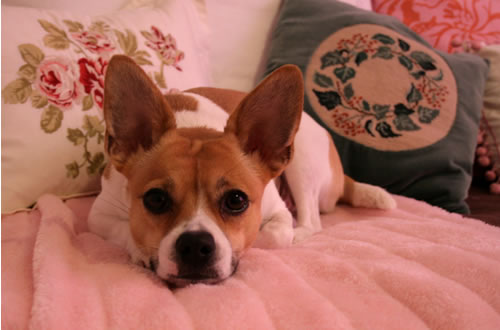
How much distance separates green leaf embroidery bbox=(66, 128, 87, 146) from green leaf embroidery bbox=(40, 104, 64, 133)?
0.05 metres

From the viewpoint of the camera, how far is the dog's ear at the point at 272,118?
116 centimetres

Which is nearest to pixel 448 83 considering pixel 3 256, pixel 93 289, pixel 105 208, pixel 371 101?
pixel 371 101

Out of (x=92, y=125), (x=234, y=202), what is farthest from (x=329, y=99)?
(x=92, y=125)

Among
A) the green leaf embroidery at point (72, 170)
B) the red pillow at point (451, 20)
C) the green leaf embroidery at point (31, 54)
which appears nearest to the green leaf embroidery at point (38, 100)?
the green leaf embroidery at point (31, 54)

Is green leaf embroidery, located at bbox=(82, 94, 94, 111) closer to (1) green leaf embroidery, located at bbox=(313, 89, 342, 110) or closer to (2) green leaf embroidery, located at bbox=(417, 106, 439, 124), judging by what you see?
(1) green leaf embroidery, located at bbox=(313, 89, 342, 110)

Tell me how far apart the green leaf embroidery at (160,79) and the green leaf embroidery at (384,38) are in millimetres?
1209

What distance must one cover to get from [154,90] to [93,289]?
24.0 inches

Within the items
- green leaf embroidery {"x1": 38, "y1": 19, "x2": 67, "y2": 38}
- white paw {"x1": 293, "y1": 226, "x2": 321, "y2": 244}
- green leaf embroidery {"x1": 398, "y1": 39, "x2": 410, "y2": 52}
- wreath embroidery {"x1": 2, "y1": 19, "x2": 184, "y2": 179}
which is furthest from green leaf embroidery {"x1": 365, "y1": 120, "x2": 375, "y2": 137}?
green leaf embroidery {"x1": 38, "y1": 19, "x2": 67, "y2": 38}

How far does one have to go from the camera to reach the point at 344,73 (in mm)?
2061

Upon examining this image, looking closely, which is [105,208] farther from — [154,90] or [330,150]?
[330,150]

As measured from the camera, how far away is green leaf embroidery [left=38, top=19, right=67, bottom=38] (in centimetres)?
149

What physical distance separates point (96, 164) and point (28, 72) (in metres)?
0.43

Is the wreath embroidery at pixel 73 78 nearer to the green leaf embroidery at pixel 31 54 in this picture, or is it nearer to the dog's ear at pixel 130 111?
the green leaf embroidery at pixel 31 54

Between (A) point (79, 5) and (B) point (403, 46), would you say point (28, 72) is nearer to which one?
(A) point (79, 5)
